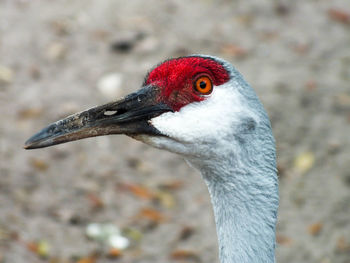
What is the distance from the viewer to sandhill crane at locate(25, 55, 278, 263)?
3400 mm

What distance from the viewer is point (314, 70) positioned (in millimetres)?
8172

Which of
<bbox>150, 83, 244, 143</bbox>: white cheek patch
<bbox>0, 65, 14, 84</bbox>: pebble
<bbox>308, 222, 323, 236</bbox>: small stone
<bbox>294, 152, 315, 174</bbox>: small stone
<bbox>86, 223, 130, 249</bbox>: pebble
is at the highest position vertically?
<bbox>0, 65, 14, 84</bbox>: pebble

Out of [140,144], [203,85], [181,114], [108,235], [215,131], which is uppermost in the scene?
[140,144]

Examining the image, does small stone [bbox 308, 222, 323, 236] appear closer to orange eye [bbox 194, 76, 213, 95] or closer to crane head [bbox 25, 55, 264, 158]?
crane head [bbox 25, 55, 264, 158]

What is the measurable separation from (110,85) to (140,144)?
1006mm

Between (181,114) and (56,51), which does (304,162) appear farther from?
(181,114)

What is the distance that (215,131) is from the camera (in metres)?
3.39

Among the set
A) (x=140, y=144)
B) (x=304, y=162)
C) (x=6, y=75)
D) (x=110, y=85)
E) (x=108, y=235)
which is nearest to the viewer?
(x=108, y=235)

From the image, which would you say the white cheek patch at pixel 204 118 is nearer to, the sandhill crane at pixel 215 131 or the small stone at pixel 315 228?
the sandhill crane at pixel 215 131

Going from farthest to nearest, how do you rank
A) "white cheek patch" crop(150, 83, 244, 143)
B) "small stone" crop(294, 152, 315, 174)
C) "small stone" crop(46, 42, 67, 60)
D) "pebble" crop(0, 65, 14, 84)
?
"small stone" crop(46, 42, 67, 60) < "pebble" crop(0, 65, 14, 84) < "small stone" crop(294, 152, 315, 174) < "white cheek patch" crop(150, 83, 244, 143)

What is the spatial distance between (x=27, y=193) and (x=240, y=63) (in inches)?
131

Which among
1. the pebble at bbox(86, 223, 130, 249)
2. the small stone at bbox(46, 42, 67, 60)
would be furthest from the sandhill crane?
the small stone at bbox(46, 42, 67, 60)

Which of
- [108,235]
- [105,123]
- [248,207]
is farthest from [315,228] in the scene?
[105,123]

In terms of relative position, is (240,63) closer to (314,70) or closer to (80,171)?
(314,70)
